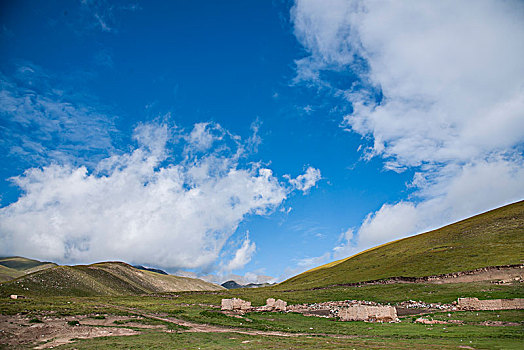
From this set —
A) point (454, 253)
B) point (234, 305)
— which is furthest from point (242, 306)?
point (454, 253)

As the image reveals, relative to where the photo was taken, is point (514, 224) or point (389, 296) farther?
point (514, 224)

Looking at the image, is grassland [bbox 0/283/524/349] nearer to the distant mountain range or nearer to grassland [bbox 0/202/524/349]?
grassland [bbox 0/202/524/349]

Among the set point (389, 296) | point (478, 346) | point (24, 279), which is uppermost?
point (24, 279)

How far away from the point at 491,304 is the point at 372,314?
1466cm

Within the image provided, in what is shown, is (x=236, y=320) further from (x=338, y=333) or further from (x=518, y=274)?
(x=518, y=274)

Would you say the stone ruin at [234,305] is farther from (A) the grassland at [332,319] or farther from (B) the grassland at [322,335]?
(B) the grassland at [322,335]

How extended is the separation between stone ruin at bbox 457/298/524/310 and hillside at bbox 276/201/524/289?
25.6m

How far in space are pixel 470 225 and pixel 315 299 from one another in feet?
217

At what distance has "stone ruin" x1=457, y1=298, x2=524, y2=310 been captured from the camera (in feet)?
120

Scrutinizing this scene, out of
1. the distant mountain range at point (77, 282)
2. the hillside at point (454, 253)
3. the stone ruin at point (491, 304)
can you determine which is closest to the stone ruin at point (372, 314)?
the stone ruin at point (491, 304)

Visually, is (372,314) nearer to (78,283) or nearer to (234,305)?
(234,305)

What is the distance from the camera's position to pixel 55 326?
98.2 ft

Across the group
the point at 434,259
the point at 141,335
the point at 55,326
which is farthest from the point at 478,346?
the point at 434,259

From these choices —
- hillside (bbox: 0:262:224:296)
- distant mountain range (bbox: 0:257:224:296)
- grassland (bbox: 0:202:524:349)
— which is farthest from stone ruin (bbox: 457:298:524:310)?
hillside (bbox: 0:262:224:296)
